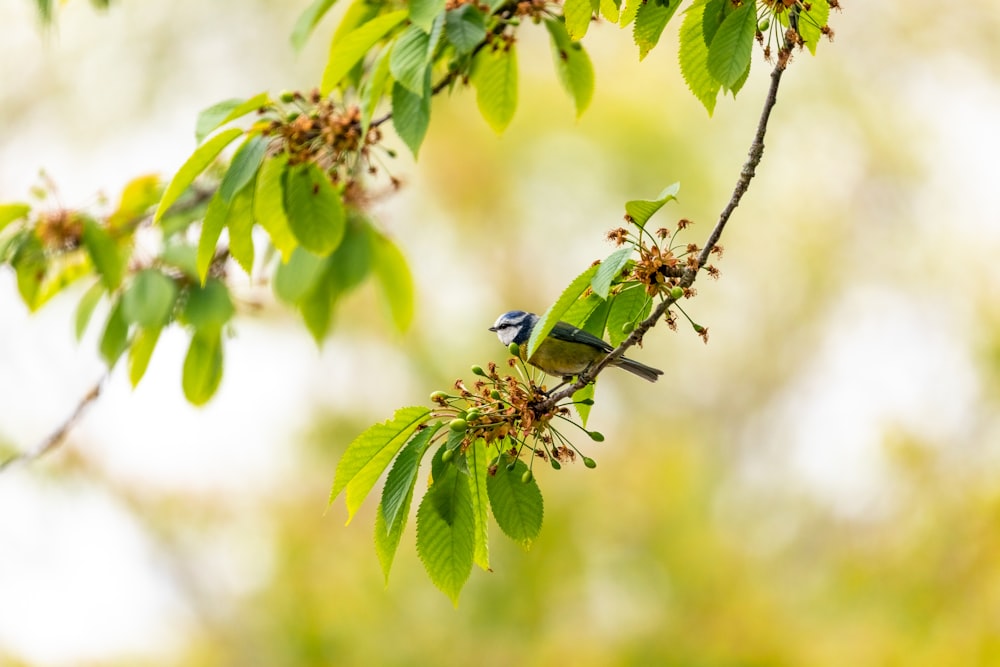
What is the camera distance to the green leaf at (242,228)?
2.85 meters

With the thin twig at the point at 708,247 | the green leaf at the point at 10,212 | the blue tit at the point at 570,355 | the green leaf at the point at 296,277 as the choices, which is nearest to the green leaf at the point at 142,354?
the green leaf at the point at 296,277

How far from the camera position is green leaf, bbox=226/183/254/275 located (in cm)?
285

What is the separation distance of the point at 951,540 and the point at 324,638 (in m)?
5.82

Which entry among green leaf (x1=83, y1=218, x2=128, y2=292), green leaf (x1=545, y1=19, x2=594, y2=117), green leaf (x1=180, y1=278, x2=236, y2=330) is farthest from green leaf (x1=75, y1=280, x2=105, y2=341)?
green leaf (x1=545, y1=19, x2=594, y2=117)

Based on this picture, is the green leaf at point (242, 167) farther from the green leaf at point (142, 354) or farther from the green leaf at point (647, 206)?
the green leaf at point (647, 206)

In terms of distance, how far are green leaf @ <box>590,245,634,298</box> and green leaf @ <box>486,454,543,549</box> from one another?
1.58 ft

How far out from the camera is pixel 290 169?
2.83m

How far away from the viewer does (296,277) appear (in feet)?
11.5

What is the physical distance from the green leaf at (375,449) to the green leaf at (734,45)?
91 cm

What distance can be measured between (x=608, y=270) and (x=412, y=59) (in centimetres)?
73

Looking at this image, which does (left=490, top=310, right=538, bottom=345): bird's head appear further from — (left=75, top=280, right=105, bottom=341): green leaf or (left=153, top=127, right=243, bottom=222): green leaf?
(left=153, top=127, right=243, bottom=222): green leaf

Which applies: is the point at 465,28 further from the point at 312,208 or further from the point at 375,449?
the point at 375,449

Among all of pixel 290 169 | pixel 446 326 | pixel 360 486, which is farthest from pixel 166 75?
pixel 360 486

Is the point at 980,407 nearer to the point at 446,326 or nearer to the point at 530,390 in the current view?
the point at 446,326
